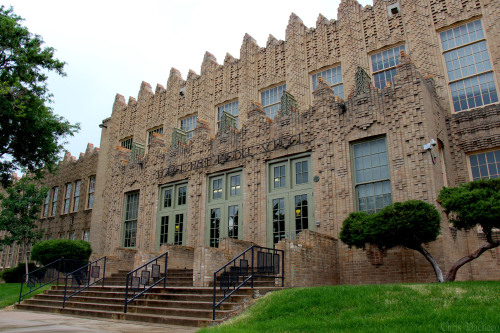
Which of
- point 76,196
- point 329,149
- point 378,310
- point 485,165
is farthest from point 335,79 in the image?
point 76,196

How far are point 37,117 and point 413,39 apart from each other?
56.0 feet

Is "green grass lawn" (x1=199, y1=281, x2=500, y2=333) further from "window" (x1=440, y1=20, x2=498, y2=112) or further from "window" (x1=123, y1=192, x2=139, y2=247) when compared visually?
"window" (x1=123, y1=192, x2=139, y2=247)

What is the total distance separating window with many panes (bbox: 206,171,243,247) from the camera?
1838 centimetres

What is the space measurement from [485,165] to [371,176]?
4.21 m

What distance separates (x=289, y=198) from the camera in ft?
55.1

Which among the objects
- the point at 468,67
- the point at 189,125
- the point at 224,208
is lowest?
the point at 224,208

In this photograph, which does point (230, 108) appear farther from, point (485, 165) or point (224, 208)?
point (485, 165)

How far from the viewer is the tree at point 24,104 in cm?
1734

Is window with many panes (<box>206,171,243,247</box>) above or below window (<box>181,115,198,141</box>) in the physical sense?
below

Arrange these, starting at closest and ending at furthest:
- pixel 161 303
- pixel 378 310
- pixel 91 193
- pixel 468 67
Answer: pixel 378 310
pixel 161 303
pixel 468 67
pixel 91 193

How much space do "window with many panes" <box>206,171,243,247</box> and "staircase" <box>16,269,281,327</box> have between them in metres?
2.71

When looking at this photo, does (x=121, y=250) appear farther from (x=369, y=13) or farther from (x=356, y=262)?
(x=369, y=13)

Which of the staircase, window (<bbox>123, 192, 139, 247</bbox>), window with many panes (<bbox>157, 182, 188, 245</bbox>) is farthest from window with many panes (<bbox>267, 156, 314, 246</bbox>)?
window (<bbox>123, 192, 139, 247</bbox>)

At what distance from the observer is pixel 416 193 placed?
1362cm
